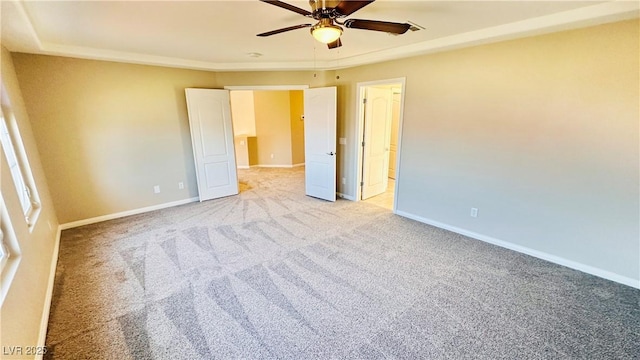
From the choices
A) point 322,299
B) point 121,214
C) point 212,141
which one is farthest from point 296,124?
point 322,299

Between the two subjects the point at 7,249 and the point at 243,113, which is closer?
the point at 7,249

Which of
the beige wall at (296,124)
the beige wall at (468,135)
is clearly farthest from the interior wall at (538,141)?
the beige wall at (296,124)

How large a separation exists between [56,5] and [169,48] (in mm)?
1405

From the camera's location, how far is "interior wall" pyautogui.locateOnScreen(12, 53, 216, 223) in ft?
11.3

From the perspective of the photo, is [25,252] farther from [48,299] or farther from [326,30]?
[326,30]

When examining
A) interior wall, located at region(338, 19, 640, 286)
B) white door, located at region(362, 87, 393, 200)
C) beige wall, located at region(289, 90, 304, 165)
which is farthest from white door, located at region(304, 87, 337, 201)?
beige wall, located at region(289, 90, 304, 165)

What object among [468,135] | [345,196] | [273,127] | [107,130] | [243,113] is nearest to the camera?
[468,135]

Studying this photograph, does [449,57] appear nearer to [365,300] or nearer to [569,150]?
[569,150]

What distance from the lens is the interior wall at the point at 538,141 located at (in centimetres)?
239

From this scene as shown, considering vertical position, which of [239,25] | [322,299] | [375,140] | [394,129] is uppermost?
[239,25]

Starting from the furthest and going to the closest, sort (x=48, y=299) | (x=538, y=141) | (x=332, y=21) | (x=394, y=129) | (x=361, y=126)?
1. (x=394, y=129)
2. (x=361, y=126)
3. (x=538, y=141)
4. (x=48, y=299)
5. (x=332, y=21)

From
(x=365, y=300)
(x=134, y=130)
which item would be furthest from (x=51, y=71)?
(x=365, y=300)

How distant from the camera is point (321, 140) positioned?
486 cm

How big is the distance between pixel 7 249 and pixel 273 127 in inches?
261
